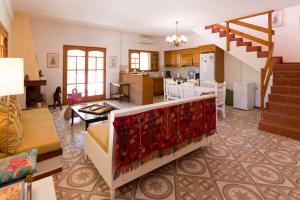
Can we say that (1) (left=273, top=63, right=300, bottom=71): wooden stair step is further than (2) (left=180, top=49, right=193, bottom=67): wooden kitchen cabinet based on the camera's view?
No

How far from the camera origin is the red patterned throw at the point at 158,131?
185 cm

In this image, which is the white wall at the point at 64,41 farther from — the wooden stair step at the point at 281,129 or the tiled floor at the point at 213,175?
the wooden stair step at the point at 281,129

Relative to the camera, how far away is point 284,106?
3.83 meters

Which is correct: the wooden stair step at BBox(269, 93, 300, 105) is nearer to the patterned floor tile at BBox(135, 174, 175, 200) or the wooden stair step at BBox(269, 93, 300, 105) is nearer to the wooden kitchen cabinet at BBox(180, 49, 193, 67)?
the patterned floor tile at BBox(135, 174, 175, 200)

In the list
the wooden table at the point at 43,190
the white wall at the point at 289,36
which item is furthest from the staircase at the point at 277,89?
the wooden table at the point at 43,190

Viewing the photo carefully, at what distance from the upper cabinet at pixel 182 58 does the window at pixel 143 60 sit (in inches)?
23.2

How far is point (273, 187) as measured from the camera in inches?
81.7

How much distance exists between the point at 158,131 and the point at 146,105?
0.37m

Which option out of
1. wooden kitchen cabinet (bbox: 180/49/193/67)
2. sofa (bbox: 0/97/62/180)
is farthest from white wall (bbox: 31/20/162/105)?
sofa (bbox: 0/97/62/180)

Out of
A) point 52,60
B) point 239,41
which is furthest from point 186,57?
point 52,60

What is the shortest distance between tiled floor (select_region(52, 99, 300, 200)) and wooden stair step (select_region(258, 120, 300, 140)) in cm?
22

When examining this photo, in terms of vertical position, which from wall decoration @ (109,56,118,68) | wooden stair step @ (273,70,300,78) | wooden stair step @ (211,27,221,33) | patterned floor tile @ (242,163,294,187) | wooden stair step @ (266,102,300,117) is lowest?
patterned floor tile @ (242,163,294,187)

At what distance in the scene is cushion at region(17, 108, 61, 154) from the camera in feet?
6.92

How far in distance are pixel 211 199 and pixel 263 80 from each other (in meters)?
3.27
